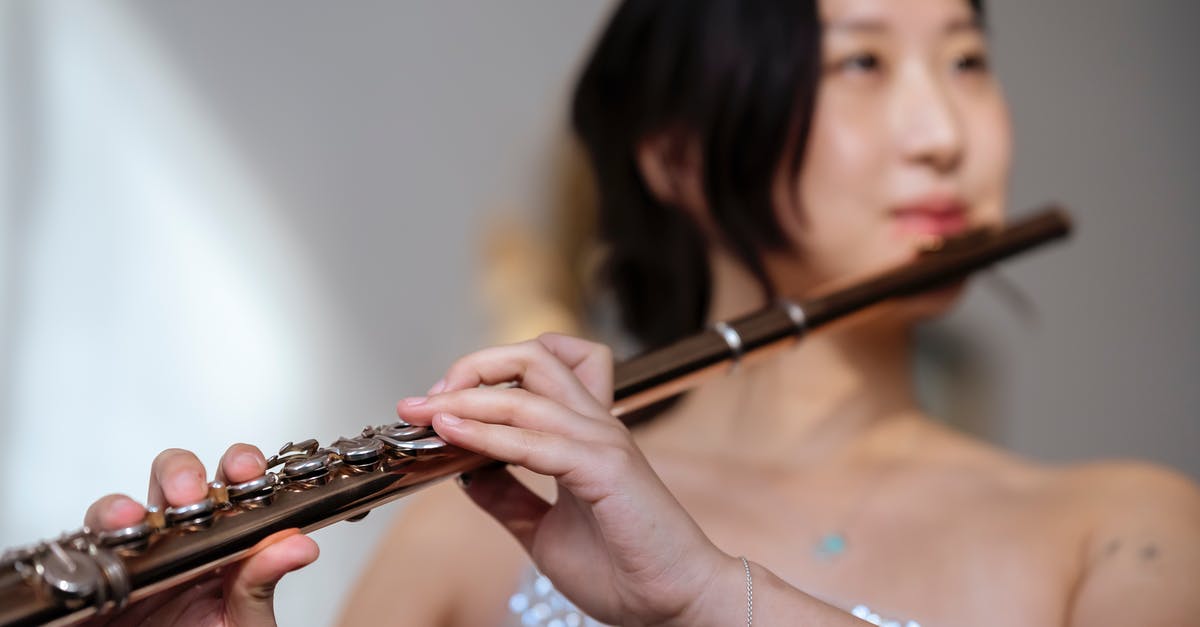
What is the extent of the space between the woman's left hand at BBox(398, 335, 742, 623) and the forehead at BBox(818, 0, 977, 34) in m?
0.48

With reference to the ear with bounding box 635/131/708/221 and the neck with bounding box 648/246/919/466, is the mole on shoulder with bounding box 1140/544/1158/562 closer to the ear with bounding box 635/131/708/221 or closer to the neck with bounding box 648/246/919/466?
the neck with bounding box 648/246/919/466

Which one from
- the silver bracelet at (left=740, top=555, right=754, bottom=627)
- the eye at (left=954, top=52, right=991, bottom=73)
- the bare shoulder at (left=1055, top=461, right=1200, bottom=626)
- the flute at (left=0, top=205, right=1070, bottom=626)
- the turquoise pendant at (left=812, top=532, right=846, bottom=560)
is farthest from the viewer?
the eye at (left=954, top=52, right=991, bottom=73)

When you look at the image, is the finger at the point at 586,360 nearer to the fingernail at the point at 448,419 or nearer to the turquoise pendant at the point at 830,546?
the fingernail at the point at 448,419

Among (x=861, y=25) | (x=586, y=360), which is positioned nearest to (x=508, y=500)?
(x=586, y=360)

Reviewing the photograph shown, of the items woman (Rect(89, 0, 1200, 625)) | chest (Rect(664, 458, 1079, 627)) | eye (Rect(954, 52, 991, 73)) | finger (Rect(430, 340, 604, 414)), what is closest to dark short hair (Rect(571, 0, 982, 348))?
woman (Rect(89, 0, 1200, 625))

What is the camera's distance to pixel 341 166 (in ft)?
4.30

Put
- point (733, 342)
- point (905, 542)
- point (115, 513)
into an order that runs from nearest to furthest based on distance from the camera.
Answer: point (115, 513)
point (733, 342)
point (905, 542)

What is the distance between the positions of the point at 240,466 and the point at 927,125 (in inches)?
25.7

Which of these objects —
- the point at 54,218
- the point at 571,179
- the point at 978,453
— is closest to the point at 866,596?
the point at 978,453

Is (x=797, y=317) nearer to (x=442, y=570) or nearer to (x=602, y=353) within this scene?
(x=602, y=353)

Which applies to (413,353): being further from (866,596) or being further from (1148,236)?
(1148,236)

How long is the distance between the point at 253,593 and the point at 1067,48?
4.52 ft

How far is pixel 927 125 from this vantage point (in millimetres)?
972

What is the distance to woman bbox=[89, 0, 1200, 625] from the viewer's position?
0.85m
